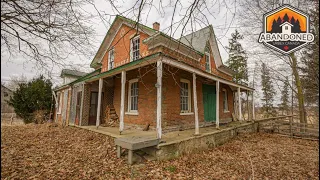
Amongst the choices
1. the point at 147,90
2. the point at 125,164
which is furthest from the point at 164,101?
the point at 125,164

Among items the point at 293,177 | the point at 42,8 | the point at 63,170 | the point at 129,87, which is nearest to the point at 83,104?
the point at 129,87

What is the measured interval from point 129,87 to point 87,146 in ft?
13.2

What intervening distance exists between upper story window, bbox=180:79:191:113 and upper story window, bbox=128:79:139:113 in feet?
8.19

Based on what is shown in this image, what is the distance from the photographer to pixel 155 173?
4199 millimetres

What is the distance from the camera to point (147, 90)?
8.15 metres

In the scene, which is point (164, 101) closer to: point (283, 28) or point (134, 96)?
point (134, 96)

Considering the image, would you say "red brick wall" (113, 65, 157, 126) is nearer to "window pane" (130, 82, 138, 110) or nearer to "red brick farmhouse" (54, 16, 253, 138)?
"red brick farmhouse" (54, 16, 253, 138)

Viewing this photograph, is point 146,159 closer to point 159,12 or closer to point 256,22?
point 159,12

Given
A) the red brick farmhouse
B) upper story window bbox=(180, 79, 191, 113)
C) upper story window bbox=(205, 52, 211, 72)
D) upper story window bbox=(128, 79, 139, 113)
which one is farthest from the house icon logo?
upper story window bbox=(205, 52, 211, 72)

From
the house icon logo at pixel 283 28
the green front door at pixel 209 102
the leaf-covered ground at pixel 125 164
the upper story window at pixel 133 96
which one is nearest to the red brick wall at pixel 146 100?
the upper story window at pixel 133 96

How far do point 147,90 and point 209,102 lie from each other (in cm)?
Result: 488

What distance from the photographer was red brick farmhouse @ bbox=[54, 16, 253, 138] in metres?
7.43

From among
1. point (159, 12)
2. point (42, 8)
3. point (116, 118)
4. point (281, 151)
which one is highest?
point (42, 8)

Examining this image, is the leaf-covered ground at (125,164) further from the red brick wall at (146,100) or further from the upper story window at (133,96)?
the upper story window at (133,96)
